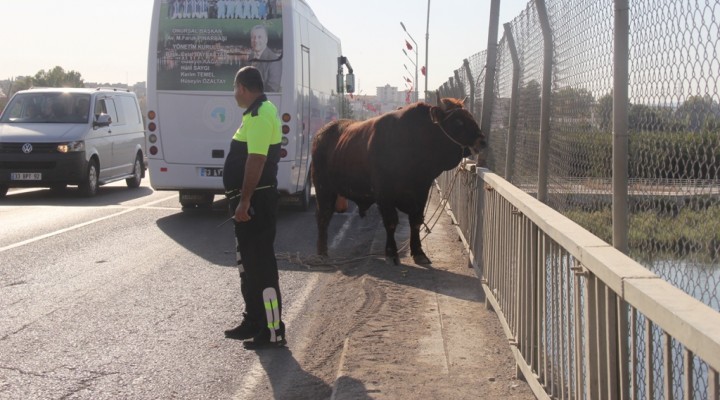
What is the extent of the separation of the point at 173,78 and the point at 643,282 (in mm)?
12031

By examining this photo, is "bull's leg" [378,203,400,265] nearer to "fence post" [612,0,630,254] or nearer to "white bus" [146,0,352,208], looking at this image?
"white bus" [146,0,352,208]

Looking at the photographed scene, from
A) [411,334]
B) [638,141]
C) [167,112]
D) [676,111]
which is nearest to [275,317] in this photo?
[411,334]

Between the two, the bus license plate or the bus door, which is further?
the bus door

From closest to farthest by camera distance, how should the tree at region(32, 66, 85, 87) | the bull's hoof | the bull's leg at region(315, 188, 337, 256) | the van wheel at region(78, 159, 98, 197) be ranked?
1. the bull's hoof
2. the bull's leg at region(315, 188, 337, 256)
3. the van wheel at region(78, 159, 98, 197)
4. the tree at region(32, 66, 85, 87)

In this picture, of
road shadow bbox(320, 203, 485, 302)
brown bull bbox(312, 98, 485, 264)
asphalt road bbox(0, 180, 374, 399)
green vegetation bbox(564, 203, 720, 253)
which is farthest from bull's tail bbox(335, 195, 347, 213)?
green vegetation bbox(564, 203, 720, 253)

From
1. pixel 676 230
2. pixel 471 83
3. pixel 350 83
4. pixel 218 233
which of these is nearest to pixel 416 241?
pixel 471 83

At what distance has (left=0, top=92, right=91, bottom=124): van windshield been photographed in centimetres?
1805

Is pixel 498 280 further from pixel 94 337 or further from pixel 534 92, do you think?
pixel 94 337

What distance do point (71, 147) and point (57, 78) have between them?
64.1 metres

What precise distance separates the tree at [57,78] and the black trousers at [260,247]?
70365mm

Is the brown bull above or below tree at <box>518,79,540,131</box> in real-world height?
below

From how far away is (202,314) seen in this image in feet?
25.7

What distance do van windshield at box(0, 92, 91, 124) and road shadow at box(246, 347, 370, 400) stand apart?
12676mm

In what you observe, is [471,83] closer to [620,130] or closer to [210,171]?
[210,171]
